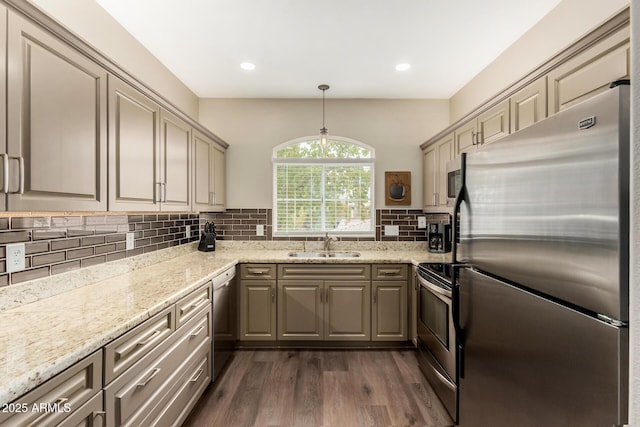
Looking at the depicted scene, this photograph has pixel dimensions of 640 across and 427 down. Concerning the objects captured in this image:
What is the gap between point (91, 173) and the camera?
1.50 m

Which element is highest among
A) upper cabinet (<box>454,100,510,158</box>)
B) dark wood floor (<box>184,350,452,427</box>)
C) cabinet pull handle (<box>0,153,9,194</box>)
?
upper cabinet (<box>454,100,510,158</box>)

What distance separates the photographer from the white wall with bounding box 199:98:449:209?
Answer: 141 inches

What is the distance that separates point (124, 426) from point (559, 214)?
5.88 ft

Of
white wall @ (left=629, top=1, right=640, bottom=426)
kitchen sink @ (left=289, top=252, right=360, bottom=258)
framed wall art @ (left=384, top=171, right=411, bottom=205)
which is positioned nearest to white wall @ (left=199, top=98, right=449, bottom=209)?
framed wall art @ (left=384, top=171, right=411, bottom=205)

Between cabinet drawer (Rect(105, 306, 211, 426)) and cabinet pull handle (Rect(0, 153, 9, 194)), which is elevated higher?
cabinet pull handle (Rect(0, 153, 9, 194))

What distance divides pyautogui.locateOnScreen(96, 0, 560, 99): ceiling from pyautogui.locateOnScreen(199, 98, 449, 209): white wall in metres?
0.35

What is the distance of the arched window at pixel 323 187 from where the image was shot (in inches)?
143

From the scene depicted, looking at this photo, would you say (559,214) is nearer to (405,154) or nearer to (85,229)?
(85,229)

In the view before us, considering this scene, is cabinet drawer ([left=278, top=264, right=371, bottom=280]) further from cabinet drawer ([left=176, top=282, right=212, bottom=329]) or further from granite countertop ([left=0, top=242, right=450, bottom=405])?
cabinet drawer ([left=176, top=282, right=212, bottom=329])

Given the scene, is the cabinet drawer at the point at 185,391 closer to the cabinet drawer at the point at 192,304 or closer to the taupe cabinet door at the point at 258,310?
the cabinet drawer at the point at 192,304

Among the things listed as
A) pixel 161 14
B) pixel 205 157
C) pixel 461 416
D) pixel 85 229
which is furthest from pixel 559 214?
pixel 205 157

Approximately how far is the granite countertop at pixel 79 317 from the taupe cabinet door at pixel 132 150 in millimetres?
477

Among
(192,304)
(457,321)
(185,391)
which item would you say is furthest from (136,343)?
(457,321)

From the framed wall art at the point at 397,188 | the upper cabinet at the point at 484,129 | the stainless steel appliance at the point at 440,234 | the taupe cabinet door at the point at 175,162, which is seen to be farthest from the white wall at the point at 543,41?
the taupe cabinet door at the point at 175,162
